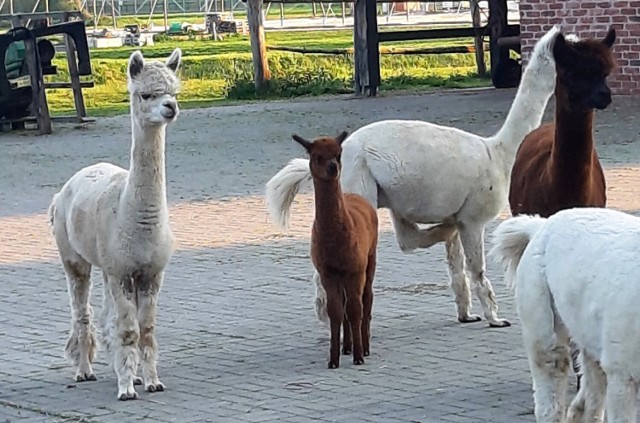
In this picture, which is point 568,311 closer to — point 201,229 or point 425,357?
point 425,357

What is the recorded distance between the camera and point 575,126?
6.92 metres

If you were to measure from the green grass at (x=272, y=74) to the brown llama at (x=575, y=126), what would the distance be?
19160 mm

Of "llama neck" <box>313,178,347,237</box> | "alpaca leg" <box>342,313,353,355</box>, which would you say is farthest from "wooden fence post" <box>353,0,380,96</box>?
"llama neck" <box>313,178,347,237</box>

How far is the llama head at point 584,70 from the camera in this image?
268 inches

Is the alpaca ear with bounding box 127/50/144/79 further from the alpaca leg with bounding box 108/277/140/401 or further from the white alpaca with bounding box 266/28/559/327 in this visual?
the white alpaca with bounding box 266/28/559/327

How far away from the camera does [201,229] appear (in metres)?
12.8

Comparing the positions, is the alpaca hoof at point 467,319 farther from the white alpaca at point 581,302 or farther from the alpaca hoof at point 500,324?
the white alpaca at point 581,302

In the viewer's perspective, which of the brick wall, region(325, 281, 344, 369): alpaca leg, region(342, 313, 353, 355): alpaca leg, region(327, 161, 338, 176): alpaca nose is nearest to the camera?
region(327, 161, 338, 176): alpaca nose

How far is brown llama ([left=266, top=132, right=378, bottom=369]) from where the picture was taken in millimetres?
7551

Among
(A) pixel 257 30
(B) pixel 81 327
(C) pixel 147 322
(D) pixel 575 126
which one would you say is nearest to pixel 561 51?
(D) pixel 575 126

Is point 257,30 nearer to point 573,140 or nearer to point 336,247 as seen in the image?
point 336,247

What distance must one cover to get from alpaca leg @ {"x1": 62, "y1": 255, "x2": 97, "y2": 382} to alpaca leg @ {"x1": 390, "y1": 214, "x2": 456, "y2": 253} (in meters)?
2.13

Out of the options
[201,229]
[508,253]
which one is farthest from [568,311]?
[201,229]

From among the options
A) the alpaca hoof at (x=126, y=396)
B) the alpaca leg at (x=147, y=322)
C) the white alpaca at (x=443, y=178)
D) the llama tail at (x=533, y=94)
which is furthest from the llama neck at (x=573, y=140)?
the alpaca hoof at (x=126, y=396)
